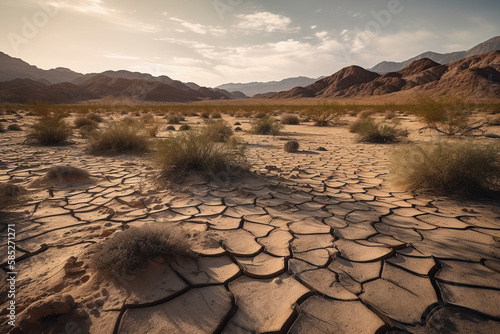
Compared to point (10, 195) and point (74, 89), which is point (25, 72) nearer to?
point (74, 89)

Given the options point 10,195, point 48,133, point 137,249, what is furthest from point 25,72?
point 137,249

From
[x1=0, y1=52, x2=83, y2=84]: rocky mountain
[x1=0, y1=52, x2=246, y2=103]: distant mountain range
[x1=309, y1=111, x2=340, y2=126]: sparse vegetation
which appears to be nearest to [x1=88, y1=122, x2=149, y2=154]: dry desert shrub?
[x1=309, y1=111, x2=340, y2=126]: sparse vegetation

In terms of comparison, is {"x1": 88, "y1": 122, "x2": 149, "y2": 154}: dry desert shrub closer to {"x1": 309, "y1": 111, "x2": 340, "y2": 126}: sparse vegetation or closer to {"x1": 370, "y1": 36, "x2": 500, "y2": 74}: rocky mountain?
{"x1": 309, "y1": 111, "x2": 340, "y2": 126}: sparse vegetation

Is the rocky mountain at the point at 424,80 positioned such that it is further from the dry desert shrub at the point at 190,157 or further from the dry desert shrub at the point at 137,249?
the dry desert shrub at the point at 137,249

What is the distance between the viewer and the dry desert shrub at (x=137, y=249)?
4.84 feet

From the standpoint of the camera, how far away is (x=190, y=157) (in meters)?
3.79

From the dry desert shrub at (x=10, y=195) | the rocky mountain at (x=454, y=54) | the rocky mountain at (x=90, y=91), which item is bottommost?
the dry desert shrub at (x=10, y=195)

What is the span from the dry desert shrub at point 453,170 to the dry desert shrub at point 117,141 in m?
5.31

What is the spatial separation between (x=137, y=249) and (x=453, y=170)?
3.45 m

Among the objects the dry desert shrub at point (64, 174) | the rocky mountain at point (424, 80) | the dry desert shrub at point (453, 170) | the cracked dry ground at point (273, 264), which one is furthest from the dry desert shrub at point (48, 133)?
the rocky mountain at point (424, 80)

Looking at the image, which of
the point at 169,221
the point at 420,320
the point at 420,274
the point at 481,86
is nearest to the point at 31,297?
the point at 169,221

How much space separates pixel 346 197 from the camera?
2.99 m

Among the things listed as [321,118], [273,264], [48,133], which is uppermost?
[321,118]

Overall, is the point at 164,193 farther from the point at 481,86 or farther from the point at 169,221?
the point at 481,86
